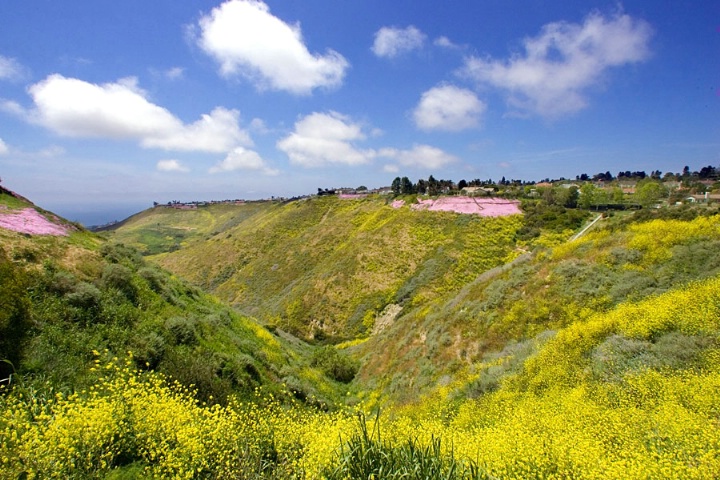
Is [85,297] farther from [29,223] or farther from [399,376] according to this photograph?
[399,376]

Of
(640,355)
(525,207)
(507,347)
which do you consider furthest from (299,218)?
(640,355)

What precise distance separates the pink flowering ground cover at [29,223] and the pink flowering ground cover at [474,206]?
4265 cm

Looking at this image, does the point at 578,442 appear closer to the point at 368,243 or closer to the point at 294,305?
the point at 294,305

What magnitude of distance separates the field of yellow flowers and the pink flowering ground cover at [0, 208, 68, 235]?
30.6ft

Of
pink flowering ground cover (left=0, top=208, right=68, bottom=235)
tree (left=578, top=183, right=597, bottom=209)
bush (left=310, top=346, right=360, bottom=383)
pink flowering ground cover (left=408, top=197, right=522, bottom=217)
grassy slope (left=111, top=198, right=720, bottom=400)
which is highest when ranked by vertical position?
tree (left=578, top=183, right=597, bottom=209)

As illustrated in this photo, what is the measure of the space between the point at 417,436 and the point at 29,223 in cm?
1899

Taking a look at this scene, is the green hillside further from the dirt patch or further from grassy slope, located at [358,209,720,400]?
the dirt patch

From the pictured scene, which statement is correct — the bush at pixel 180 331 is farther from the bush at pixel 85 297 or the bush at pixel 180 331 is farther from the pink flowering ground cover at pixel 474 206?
the pink flowering ground cover at pixel 474 206

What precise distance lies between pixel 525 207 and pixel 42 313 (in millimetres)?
49627

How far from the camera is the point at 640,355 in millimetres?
9219

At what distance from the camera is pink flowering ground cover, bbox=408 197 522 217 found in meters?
45.0

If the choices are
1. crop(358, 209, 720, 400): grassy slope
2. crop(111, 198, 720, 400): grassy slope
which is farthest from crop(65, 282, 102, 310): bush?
crop(111, 198, 720, 400): grassy slope

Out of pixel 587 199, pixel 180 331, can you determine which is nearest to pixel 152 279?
pixel 180 331

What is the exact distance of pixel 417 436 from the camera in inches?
278
